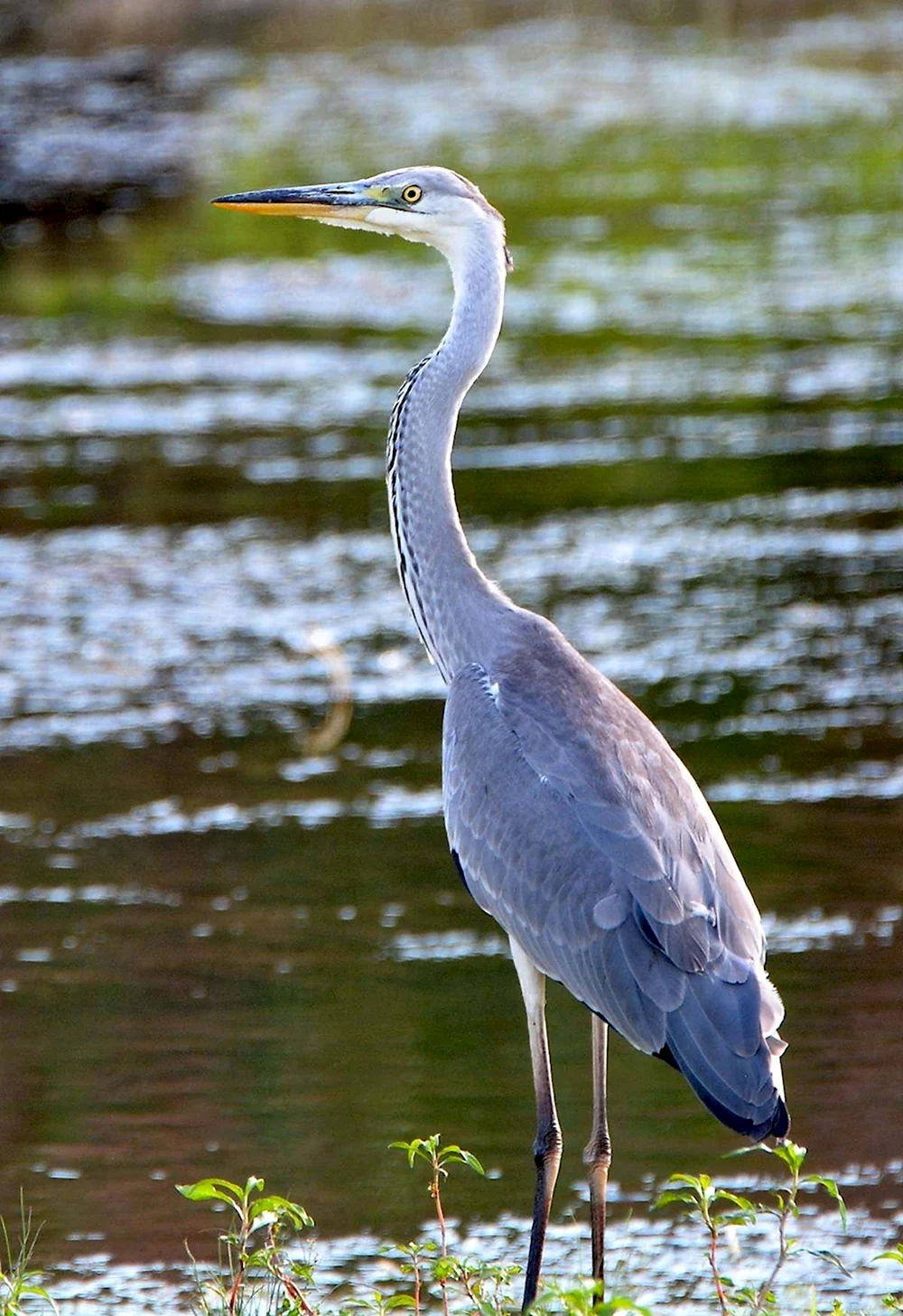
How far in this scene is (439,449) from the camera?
16.8ft

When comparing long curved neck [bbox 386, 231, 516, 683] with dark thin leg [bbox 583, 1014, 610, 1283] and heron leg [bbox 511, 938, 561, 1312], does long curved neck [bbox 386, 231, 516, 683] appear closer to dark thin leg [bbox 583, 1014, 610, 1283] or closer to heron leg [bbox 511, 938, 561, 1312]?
heron leg [bbox 511, 938, 561, 1312]

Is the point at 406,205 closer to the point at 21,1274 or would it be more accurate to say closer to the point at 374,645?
the point at 21,1274

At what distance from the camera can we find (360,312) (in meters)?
14.3

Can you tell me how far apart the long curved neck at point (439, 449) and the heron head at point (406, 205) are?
4 cm

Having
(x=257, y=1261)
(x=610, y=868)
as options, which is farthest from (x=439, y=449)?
(x=257, y=1261)

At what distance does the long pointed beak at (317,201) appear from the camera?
205 inches

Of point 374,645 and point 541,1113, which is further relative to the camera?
point 374,645

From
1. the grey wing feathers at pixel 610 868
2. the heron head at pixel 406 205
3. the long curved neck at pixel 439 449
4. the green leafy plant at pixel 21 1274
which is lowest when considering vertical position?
the green leafy plant at pixel 21 1274

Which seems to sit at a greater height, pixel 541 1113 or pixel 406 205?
pixel 406 205

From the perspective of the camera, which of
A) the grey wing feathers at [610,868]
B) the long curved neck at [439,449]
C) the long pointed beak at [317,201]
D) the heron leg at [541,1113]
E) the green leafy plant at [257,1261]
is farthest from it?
the long pointed beak at [317,201]

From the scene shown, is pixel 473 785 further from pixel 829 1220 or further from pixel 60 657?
pixel 60 657

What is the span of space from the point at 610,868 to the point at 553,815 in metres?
0.18

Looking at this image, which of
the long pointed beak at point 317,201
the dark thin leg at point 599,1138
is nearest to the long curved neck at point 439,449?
the long pointed beak at point 317,201

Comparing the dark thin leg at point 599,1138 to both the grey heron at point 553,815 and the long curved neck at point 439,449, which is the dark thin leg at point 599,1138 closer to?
the grey heron at point 553,815
